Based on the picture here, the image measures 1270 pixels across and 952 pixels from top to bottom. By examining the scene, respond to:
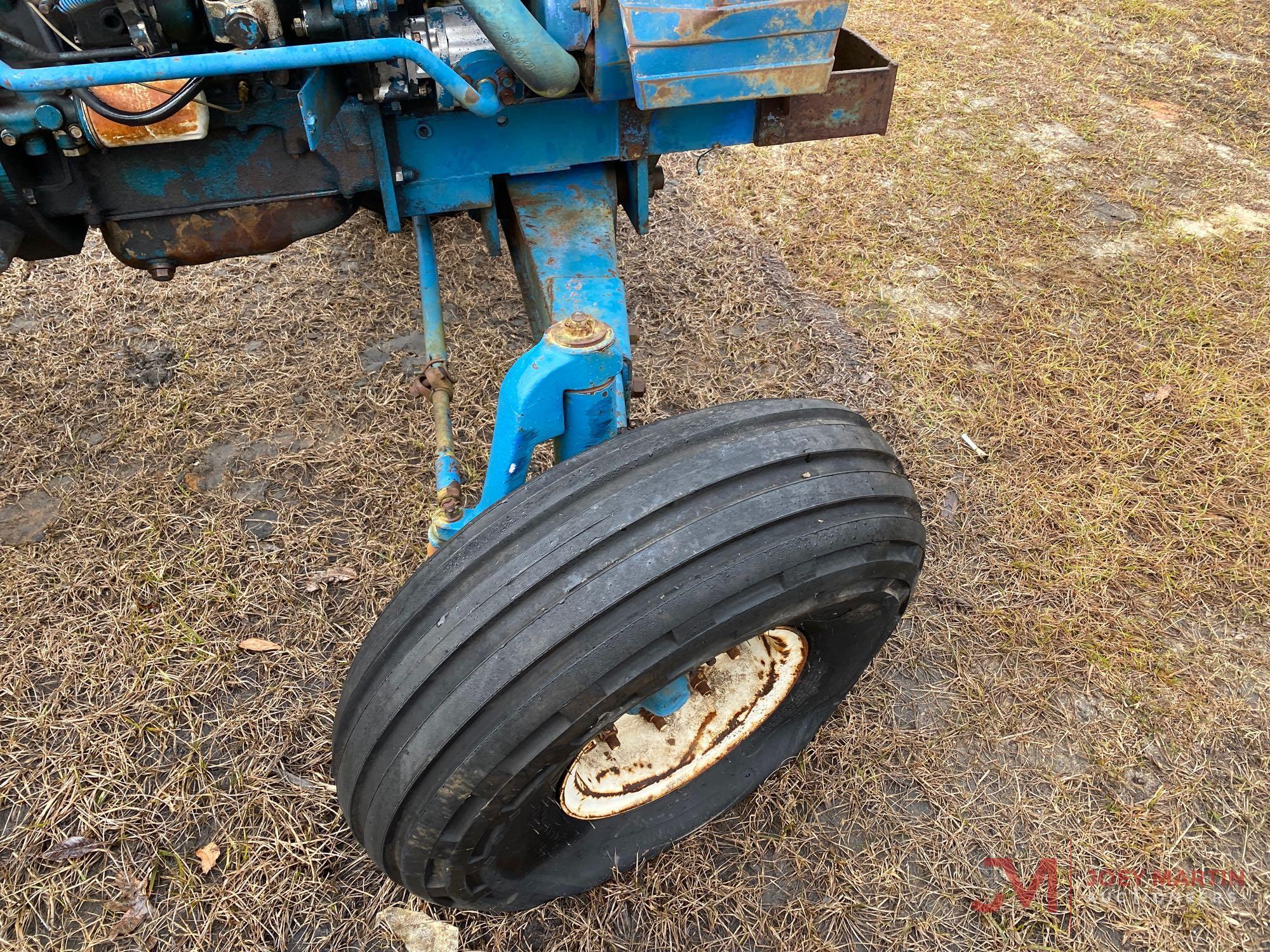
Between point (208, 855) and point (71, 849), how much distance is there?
298 mm

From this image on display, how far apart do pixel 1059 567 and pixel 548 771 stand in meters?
1.85

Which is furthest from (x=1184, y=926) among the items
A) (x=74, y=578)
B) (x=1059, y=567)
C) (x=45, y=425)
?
(x=45, y=425)

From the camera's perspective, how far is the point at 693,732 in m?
1.91

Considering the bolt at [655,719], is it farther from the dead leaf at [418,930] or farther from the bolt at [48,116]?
the bolt at [48,116]

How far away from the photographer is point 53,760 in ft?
6.59

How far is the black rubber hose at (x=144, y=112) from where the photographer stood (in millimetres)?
1490

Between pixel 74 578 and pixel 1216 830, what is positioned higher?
pixel 74 578

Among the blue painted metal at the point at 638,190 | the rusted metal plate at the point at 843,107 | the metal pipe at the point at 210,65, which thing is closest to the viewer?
the metal pipe at the point at 210,65

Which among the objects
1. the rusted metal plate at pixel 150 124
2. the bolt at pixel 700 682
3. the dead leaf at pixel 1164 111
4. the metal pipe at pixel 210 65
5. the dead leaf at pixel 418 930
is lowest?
the dead leaf at pixel 418 930

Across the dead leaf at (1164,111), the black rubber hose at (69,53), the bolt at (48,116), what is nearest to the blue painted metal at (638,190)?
the black rubber hose at (69,53)

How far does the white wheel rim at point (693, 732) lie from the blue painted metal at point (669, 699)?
0.10 m

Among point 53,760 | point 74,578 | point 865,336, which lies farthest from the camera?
point 865,336

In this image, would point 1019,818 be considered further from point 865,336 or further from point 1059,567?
point 865,336

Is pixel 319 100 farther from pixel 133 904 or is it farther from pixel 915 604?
pixel 915 604
